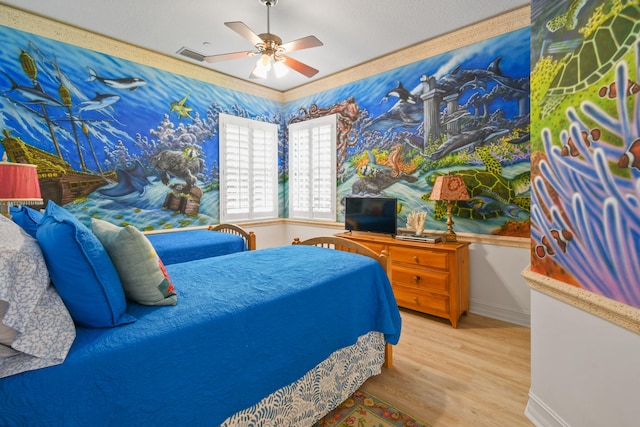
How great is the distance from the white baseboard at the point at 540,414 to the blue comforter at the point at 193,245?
2799 millimetres

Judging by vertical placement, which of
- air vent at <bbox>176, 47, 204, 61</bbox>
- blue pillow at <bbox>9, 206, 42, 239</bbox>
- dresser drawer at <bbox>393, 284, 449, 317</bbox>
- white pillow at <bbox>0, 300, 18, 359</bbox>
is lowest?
dresser drawer at <bbox>393, 284, 449, 317</bbox>

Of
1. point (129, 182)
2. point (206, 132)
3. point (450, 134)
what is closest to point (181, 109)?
point (206, 132)

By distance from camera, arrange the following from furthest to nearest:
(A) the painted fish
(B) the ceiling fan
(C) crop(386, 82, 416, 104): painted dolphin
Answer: (A) the painted fish, (C) crop(386, 82, 416, 104): painted dolphin, (B) the ceiling fan

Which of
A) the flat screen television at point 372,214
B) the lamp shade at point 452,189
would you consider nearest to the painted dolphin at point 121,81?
the flat screen television at point 372,214

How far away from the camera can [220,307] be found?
4.52ft

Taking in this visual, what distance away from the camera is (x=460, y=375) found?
226 centimetres

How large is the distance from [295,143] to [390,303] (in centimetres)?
367

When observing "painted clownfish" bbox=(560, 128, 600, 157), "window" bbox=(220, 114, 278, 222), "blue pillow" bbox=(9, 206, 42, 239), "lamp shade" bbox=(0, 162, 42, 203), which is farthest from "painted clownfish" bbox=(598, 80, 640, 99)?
"window" bbox=(220, 114, 278, 222)

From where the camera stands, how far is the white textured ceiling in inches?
115

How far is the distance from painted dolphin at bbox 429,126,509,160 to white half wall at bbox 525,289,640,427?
6.45 ft

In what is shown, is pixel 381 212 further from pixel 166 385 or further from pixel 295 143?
pixel 166 385

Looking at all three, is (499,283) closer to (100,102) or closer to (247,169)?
(247,169)

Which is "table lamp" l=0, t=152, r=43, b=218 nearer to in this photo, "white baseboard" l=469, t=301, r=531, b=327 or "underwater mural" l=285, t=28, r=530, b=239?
"underwater mural" l=285, t=28, r=530, b=239

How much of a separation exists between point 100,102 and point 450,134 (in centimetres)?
397
